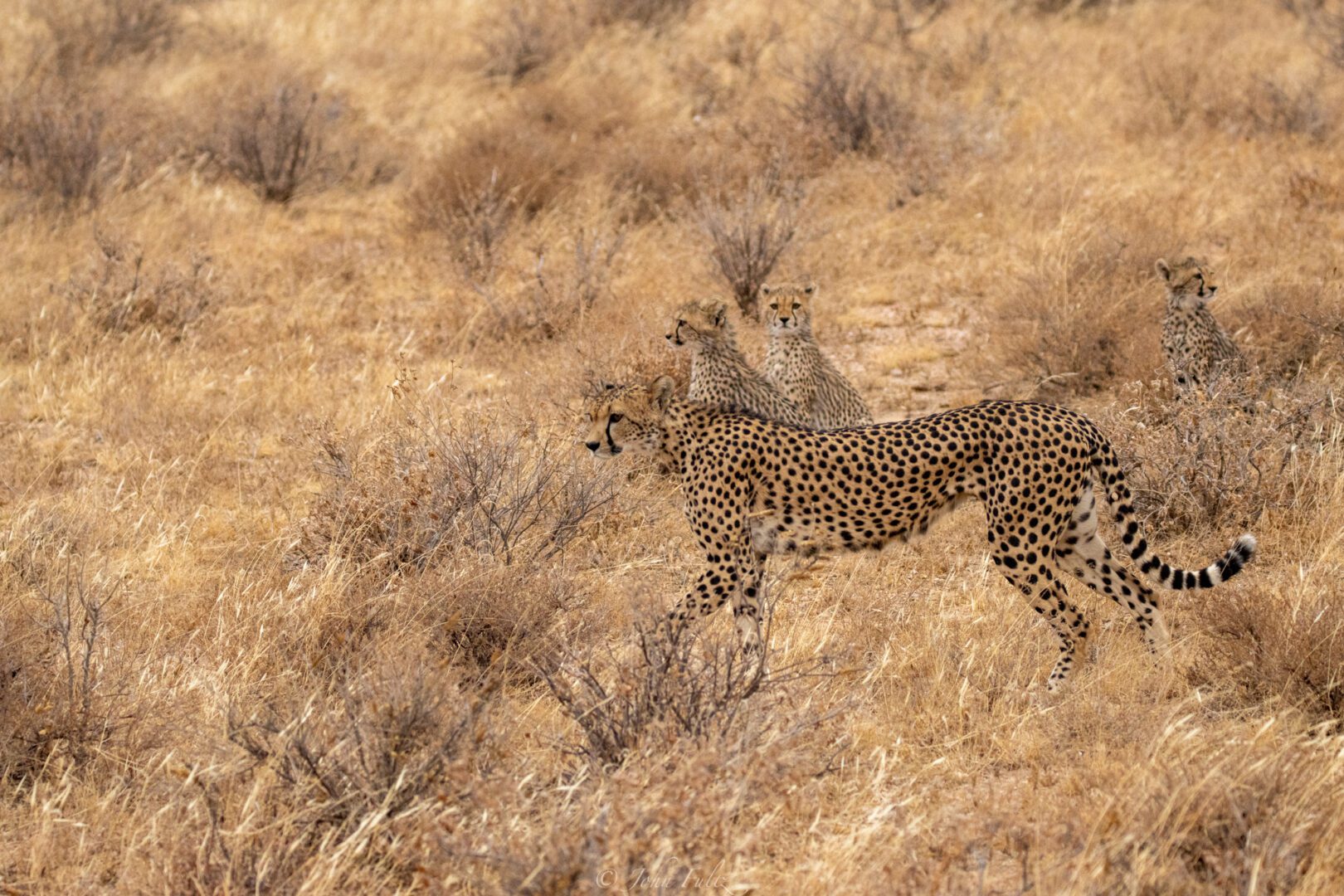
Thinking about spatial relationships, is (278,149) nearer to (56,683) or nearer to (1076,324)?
(1076,324)

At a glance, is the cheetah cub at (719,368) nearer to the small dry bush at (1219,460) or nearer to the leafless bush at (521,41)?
the small dry bush at (1219,460)

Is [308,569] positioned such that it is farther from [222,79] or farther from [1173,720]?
[222,79]

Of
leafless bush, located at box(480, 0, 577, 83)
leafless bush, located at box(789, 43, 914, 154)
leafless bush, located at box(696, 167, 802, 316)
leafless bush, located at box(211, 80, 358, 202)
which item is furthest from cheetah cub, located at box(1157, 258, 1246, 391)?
leafless bush, located at box(480, 0, 577, 83)

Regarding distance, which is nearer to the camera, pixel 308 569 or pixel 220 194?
pixel 308 569

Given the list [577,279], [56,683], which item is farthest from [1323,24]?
[56,683]

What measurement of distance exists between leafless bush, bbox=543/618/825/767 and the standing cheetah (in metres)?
0.65

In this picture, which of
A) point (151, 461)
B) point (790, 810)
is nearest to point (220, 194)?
point (151, 461)

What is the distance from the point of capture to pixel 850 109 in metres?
9.80

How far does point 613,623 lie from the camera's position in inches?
191

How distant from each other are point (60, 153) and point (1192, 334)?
5.94m

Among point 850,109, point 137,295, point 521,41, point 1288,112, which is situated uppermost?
point 1288,112

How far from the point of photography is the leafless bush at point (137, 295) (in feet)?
24.8

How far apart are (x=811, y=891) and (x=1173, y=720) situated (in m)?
1.12

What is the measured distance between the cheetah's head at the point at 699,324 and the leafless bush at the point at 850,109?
3819mm
